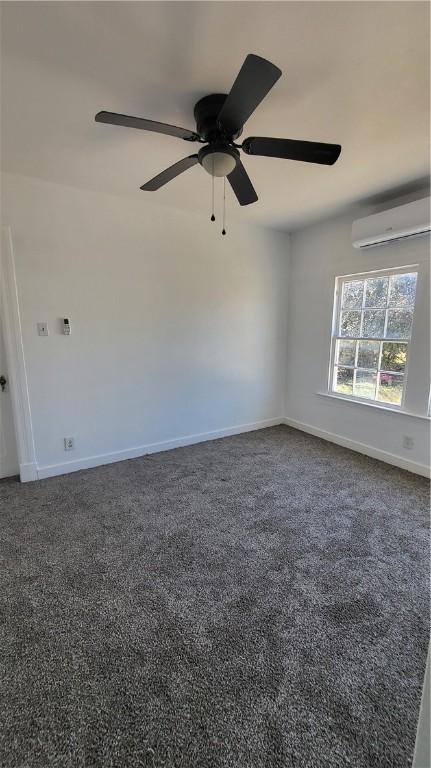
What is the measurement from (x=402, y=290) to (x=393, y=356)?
627 millimetres

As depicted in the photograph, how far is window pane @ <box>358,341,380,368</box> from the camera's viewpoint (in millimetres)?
3205

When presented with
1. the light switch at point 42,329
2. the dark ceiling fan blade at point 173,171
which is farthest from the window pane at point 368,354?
the light switch at point 42,329

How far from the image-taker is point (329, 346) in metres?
3.66

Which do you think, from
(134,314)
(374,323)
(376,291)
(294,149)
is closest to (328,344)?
(374,323)

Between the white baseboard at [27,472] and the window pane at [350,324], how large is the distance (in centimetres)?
345

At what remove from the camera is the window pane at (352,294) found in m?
3.35

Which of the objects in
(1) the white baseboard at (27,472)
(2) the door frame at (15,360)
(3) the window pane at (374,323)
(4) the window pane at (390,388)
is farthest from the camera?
(3) the window pane at (374,323)

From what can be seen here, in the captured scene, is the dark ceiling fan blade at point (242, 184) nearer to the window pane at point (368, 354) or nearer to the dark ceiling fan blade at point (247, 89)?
the dark ceiling fan blade at point (247, 89)

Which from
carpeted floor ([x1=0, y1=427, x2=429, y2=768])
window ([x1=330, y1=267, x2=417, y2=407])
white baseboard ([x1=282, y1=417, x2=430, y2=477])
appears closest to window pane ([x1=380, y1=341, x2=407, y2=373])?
window ([x1=330, y1=267, x2=417, y2=407])

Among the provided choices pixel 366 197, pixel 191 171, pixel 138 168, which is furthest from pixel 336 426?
pixel 138 168

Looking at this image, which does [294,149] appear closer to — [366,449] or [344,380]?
[344,380]

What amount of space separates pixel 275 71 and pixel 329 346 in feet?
9.47

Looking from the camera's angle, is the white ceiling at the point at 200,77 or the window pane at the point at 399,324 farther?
the window pane at the point at 399,324

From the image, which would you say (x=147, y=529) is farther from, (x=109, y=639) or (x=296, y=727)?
(x=296, y=727)
